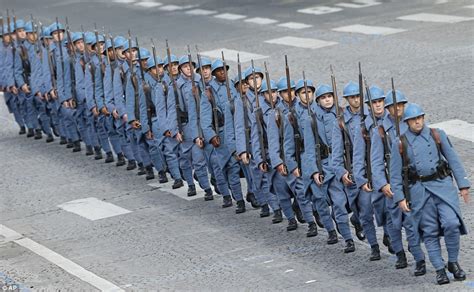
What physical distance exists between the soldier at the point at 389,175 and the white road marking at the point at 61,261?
9.53 ft

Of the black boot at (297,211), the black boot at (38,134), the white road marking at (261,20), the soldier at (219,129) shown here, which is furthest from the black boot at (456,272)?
the white road marking at (261,20)

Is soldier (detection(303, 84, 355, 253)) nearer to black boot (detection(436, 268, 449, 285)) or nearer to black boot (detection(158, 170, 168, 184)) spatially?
black boot (detection(436, 268, 449, 285))

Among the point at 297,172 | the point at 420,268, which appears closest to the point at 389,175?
the point at 420,268

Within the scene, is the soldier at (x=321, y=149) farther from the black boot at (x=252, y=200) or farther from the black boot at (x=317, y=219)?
the black boot at (x=252, y=200)

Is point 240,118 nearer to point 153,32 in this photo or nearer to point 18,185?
point 18,185

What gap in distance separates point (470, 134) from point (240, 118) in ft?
15.1

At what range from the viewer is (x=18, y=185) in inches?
874

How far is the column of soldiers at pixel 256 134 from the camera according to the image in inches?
605

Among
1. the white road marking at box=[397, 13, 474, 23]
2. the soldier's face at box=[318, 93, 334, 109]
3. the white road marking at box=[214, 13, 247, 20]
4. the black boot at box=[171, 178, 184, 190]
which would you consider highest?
the soldier's face at box=[318, 93, 334, 109]

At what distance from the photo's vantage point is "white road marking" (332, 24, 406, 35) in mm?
32219

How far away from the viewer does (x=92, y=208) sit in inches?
802

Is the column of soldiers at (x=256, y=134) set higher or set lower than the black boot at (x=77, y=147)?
higher

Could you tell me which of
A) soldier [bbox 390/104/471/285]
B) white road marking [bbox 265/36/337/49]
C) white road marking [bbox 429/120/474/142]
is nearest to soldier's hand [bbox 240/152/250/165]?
soldier [bbox 390/104/471/285]

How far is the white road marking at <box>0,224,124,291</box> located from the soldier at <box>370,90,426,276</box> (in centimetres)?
290
